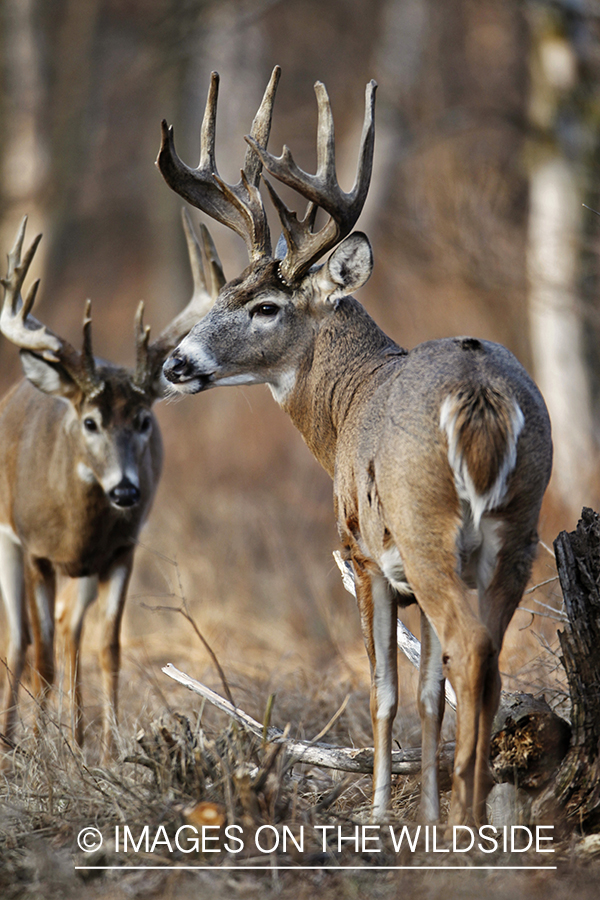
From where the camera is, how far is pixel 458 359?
12.0ft

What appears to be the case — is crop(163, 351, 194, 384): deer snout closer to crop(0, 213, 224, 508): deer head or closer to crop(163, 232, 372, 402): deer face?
crop(163, 232, 372, 402): deer face

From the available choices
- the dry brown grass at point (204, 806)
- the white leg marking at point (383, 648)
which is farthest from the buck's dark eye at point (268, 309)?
the dry brown grass at point (204, 806)

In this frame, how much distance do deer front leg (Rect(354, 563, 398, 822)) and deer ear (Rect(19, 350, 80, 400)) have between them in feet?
9.85

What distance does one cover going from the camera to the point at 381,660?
414 centimetres

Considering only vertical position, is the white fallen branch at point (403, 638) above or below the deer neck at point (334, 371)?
below

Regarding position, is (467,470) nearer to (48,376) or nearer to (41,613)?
→ (48,376)

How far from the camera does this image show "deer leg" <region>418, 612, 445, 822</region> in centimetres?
388

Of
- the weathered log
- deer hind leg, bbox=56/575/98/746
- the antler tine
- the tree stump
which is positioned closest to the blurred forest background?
deer hind leg, bbox=56/575/98/746

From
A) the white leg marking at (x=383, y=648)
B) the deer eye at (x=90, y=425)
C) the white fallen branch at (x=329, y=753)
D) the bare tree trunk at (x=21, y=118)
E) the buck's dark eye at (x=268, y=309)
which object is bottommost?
the white fallen branch at (x=329, y=753)

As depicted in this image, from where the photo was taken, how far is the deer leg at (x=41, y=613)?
6465 millimetres

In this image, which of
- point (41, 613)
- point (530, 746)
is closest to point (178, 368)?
point (530, 746)

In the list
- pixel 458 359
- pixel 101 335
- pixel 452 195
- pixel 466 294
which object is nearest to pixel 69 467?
pixel 458 359

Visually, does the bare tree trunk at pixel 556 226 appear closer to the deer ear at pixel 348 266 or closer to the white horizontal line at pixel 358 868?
the deer ear at pixel 348 266

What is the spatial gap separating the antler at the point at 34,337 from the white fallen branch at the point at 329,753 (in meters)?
2.48
